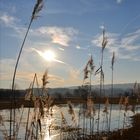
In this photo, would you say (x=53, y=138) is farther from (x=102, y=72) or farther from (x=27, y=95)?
(x=27, y=95)

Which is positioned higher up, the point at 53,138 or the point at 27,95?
the point at 27,95

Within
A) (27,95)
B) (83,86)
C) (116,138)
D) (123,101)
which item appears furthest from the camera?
(116,138)

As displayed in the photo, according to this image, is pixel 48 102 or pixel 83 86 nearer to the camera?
pixel 48 102

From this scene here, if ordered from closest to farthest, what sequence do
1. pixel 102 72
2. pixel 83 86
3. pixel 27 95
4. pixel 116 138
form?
pixel 27 95 < pixel 102 72 < pixel 83 86 < pixel 116 138

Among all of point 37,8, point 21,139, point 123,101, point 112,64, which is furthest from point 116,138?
point 37,8

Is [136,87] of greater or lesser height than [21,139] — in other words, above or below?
above

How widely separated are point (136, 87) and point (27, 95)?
24.0 ft

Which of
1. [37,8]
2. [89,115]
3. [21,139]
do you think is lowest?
[21,139]

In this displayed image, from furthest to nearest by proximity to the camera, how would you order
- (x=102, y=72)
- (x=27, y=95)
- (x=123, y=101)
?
1. (x=123, y=101)
2. (x=102, y=72)
3. (x=27, y=95)

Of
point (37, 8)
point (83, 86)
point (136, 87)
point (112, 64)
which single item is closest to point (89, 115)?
point (83, 86)

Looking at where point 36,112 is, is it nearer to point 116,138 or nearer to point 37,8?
point 37,8

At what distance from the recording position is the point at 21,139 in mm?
16938

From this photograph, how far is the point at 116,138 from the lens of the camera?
1466 centimetres

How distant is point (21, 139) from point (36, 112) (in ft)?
32.5
